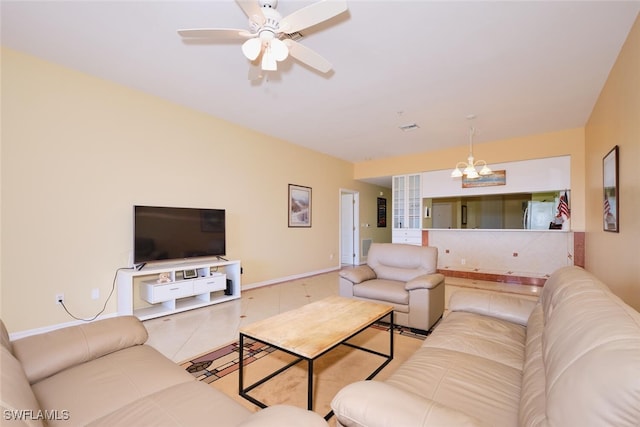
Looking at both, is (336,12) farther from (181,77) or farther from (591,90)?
(591,90)

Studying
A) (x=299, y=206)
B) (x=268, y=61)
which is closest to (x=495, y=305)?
(x=268, y=61)

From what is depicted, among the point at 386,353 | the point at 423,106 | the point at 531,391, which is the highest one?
the point at 423,106

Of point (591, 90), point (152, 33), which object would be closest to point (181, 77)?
point (152, 33)

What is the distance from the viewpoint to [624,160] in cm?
257

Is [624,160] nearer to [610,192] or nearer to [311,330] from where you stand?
[610,192]

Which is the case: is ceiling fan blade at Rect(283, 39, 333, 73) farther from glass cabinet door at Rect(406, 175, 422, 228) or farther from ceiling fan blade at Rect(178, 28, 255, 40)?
glass cabinet door at Rect(406, 175, 422, 228)

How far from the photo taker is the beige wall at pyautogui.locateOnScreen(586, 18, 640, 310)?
7.45 feet

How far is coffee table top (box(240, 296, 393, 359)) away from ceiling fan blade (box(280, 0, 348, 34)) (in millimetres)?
2020

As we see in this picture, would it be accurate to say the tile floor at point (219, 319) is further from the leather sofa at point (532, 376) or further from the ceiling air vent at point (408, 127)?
the ceiling air vent at point (408, 127)

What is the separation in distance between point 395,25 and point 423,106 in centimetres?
179

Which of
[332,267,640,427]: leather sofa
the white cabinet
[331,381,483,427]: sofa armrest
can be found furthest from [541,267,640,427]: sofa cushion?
the white cabinet

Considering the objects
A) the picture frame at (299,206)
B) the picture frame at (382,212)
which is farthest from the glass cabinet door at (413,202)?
the picture frame at (299,206)

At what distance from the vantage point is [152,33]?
247 cm

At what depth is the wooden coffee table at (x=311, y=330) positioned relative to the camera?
1.66m
